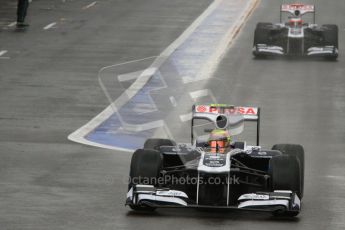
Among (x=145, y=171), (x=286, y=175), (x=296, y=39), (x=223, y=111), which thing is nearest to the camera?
(x=286, y=175)

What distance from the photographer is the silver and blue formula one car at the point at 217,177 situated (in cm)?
1959

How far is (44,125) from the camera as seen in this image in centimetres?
3056

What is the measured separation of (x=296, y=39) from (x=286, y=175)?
2410cm

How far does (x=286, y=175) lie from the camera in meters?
19.9

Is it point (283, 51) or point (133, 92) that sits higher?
point (133, 92)

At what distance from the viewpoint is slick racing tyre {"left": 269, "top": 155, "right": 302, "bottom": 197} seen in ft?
65.1

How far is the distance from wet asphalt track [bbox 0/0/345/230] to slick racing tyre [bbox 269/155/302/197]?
51 centimetres

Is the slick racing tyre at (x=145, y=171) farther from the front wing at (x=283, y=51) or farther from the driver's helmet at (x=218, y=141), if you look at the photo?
the front wing at (x=283, y=51)

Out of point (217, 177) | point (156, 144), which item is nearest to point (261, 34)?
point (156, 144)

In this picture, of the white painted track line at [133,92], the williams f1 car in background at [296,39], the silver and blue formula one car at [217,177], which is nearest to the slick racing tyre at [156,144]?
A: the silver and blue formula one car at [217,177]

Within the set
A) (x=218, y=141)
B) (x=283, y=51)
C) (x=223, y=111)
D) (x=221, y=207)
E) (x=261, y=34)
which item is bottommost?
(x=283, y=51)

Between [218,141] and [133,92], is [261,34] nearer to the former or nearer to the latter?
[133,92]

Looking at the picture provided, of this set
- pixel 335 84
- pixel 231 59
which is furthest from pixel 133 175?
pixel 231 59

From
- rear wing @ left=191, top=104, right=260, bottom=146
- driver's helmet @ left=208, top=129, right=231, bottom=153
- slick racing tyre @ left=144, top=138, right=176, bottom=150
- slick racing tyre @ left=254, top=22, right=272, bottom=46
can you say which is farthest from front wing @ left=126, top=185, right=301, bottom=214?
slick racing tyre @ left=254, top=22, right=272, bottom=46
